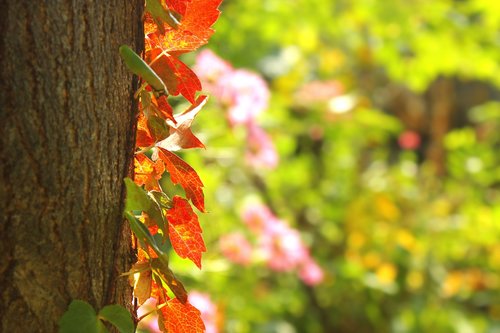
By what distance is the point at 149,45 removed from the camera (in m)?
0.79

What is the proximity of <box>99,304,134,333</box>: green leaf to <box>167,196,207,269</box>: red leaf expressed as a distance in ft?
0.31

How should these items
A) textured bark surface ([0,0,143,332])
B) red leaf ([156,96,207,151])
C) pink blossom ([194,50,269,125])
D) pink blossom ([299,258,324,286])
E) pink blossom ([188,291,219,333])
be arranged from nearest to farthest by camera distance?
textured bark surface ([0,0,143,332])
red leaf ([156,96,207,151])
pink blossom ([188,291,219,333])
pink blossom ([194,50,269,125])
pink blossom ([299,258,324,286])

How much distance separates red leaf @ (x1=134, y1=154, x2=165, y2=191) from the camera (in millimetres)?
795

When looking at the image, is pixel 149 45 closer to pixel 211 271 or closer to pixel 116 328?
pixel 116 328

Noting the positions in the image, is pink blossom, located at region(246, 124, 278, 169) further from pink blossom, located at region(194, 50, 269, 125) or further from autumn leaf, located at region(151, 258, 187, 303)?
autumn leaf, located at region(151, 258, 187, 303)

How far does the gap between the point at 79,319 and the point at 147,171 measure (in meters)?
0.19

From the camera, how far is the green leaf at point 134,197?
2.27 feet

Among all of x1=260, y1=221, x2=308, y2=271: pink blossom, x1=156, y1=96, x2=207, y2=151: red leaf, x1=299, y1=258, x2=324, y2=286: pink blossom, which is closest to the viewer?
x1=156, y1=96, x2=207, y2=151: red leaf

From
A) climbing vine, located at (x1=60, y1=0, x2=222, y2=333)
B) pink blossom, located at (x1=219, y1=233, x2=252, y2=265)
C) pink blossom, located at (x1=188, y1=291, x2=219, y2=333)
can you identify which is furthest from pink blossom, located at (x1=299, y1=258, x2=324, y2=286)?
climbing vine, located at (x1=60, y1=0, x2=222, y2=333)

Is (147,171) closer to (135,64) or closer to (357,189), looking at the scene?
(135,64)

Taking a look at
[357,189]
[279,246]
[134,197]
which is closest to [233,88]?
[279,246]

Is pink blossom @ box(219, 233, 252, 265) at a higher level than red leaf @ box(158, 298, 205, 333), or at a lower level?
higher

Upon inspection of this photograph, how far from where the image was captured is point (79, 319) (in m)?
0.68

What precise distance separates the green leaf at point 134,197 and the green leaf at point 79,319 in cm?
9
